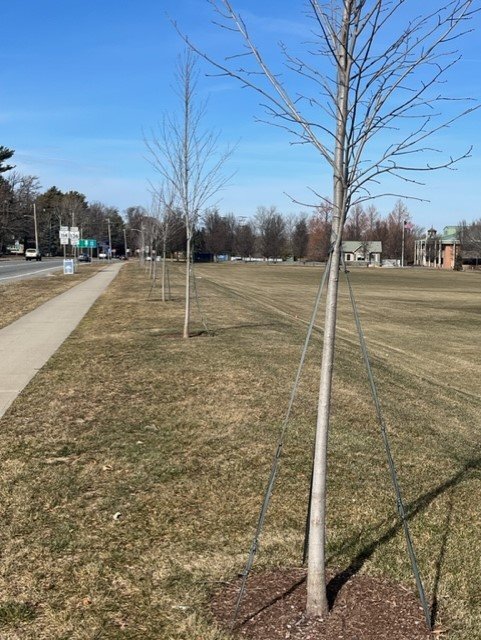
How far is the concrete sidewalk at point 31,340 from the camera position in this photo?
7.84 meters

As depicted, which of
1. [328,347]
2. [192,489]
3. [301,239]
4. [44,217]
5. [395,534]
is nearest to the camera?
[328,347]

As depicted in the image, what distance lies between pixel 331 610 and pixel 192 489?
1.64 m

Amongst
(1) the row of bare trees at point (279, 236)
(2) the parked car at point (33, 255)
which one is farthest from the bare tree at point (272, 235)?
(2) the parked car at point (33, 255)

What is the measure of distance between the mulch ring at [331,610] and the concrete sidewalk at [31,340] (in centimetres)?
396

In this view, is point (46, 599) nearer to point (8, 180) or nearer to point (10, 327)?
point (10, 327)

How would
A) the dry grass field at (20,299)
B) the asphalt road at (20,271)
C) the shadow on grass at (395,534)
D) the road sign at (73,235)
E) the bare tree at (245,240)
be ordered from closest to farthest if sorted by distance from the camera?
the shadow on grass at (395,534) < the dry grass field at (20,299) < the asphalt road at (20,271) < the road sign at (73,235) < the bare tree at (245,240)

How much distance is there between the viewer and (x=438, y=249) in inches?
5032

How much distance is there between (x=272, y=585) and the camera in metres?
3.34

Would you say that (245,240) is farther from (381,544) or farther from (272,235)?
(381,544)

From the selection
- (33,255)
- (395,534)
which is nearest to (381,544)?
(395,534)

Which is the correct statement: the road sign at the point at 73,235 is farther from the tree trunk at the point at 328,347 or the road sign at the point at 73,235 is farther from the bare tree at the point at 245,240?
the bare tree at the point at 245,240

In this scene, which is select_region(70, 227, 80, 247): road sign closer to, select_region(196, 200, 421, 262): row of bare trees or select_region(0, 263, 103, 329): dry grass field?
select_region(0, 263, 103, 329): dry grass field

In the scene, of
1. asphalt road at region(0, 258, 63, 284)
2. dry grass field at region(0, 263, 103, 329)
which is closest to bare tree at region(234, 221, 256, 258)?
asphalt road at region(0, 258, 63, 284)

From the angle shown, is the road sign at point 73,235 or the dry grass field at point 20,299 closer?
the dry grass field at point 20,299
